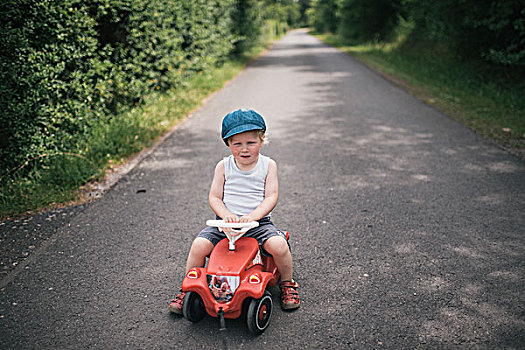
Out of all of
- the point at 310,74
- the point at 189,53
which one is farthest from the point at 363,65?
the point at 189,53

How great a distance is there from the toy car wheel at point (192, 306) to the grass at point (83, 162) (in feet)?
8.63

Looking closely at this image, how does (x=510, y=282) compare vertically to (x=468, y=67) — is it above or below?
below

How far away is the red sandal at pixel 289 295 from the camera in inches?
108

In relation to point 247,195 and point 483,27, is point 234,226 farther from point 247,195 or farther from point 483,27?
point 483,27

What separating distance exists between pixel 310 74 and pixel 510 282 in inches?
510

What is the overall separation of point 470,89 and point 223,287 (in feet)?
31.7

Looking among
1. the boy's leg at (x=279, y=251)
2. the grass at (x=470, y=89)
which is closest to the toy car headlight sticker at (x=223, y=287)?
the boy's leg at (x=279, y=251)

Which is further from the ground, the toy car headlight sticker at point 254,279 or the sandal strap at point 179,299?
the toy car headlight sticker at point 254,279

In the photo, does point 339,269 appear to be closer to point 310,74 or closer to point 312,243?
point 312,243

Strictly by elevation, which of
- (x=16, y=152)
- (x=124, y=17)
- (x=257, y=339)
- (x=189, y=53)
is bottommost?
(x=257, y=339)

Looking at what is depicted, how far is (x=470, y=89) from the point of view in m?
10.0

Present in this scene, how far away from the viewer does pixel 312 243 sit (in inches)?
142

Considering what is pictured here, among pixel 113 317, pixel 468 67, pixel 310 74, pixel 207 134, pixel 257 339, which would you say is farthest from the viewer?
pixel 310 74

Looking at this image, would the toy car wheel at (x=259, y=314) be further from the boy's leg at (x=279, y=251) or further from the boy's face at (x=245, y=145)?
the boy's face at (x=245, y=145)
